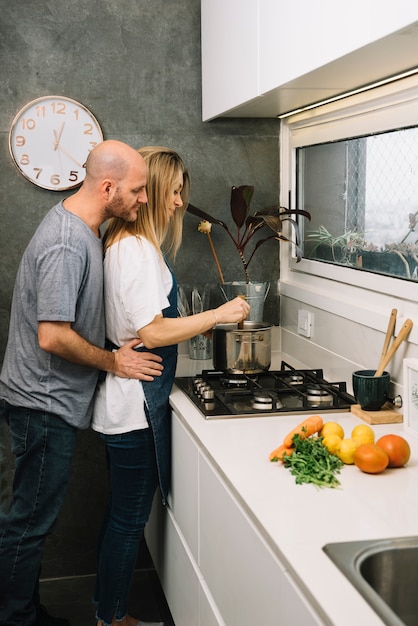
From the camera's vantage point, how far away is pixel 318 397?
230 cm

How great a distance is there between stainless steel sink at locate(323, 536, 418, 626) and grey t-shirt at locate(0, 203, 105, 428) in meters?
1.14

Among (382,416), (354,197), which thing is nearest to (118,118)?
(354,197)

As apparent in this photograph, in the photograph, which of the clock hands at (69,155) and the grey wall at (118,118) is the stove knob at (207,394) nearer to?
the grey wall at (118,118)

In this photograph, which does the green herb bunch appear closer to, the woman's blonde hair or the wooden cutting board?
the wooden cutting board

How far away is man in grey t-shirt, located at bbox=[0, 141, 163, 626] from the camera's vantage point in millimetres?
2223

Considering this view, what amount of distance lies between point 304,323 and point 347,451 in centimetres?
119

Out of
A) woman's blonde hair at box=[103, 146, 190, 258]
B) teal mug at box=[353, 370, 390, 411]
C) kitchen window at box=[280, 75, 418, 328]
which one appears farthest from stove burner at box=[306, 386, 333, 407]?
woman's blonde hair at box=[103, 146, 190, 258]

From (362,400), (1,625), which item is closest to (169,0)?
(362,400)

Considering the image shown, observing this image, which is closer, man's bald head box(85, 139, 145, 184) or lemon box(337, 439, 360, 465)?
lemon box(337, 439, 360, 465)

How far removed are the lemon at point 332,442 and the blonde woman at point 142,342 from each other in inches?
24.7

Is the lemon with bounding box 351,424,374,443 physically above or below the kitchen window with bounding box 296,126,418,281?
below

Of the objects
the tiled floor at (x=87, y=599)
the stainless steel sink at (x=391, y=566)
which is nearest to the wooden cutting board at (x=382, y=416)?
the stainless steel sink at (x=391, y=566)

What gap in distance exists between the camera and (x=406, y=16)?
1386 mm

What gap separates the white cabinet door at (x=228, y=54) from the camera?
7.78ft
